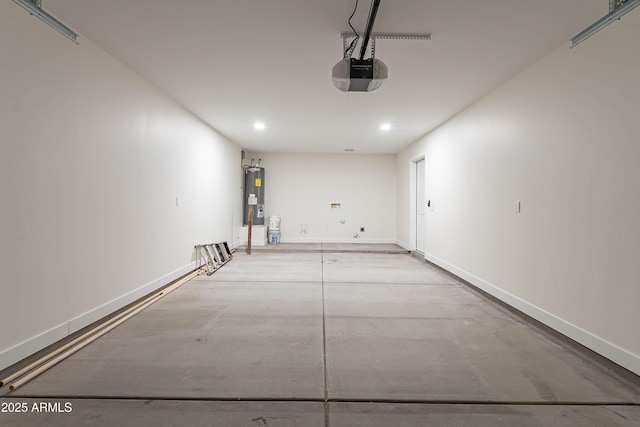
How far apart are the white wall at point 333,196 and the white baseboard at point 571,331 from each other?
14.2ft

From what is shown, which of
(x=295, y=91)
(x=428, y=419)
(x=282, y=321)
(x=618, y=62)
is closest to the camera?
(x=428, y=419)

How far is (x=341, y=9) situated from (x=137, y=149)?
2.53 m

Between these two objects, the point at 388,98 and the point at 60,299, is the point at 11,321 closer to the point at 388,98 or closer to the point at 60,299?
the point at 60,299

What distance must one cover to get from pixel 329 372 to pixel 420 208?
16.8 feet

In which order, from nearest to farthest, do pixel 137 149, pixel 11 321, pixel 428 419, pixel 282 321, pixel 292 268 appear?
pixel 428 419, pixel 11 321, pixel 282 321, pixel 137 149, pixel 292 268

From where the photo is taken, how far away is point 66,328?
7.52ft

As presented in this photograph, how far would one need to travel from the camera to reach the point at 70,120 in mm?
2334

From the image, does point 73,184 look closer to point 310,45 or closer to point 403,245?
point 310,45

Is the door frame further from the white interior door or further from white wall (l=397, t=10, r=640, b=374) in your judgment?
white wall (l=397, t=10, r=640, b=374)

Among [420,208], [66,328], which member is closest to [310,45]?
[66,328]

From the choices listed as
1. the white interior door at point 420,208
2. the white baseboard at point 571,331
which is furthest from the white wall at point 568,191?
the white interior door at point 420,208

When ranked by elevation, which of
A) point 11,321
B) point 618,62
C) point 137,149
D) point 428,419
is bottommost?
point 428,419

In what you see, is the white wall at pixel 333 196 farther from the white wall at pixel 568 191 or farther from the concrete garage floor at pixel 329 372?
the concrete garage floor at pixel 329 372

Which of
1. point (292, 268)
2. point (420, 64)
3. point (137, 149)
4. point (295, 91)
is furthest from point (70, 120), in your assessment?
point (292, 268)
